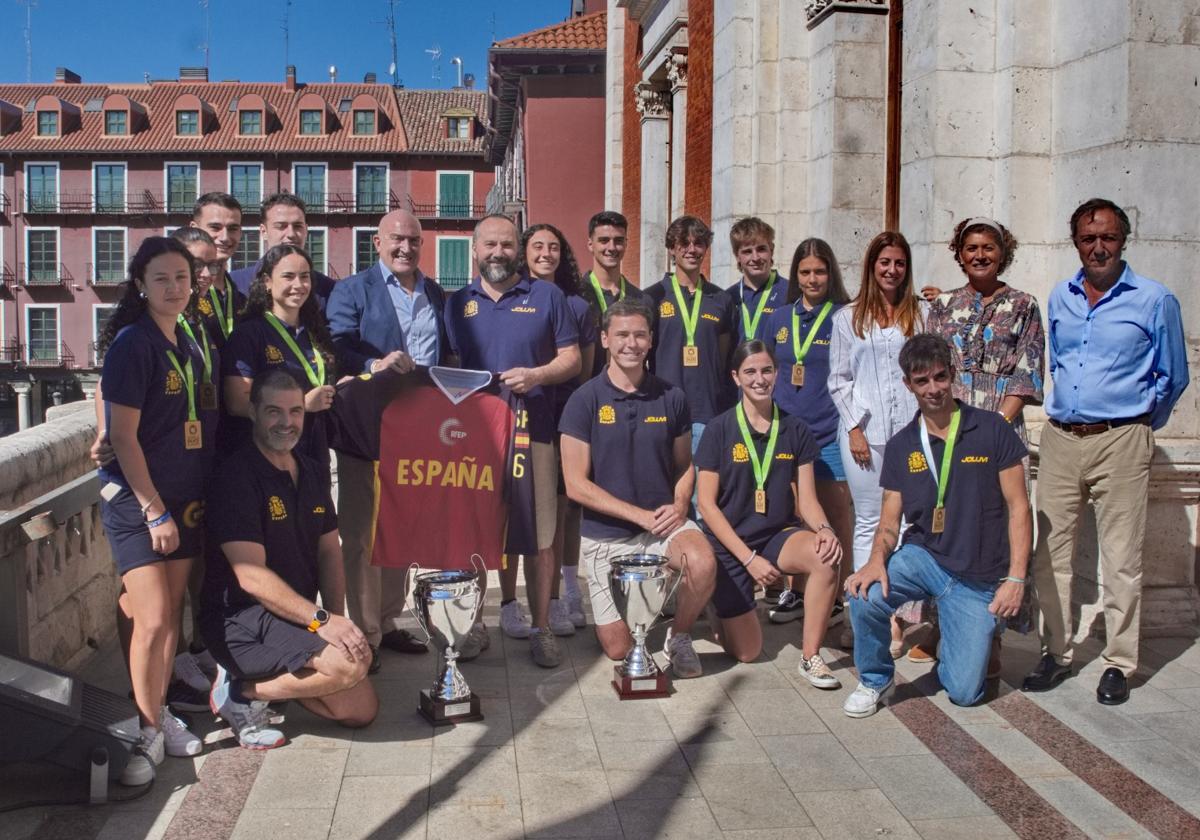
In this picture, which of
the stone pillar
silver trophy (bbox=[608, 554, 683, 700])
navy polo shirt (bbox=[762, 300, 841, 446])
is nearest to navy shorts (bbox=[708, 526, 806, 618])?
silver trophy (bbox=[608, 554, 683, 700])

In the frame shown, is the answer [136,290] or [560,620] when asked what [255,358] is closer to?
[136,290]

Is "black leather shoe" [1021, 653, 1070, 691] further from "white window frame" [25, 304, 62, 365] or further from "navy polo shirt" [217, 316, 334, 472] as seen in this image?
"white window frame" [25, 304, 62, 365]

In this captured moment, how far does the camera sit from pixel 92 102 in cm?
5819

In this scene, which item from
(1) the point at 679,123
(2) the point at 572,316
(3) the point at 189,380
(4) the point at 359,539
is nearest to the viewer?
(3) the point at 189,380

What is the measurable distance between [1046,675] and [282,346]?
361 centimetres

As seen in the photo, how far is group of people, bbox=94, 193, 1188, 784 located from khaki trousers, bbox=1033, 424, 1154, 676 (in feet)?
0.04

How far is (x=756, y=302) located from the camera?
22.4 ft

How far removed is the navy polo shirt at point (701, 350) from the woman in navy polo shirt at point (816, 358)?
0.35 meters

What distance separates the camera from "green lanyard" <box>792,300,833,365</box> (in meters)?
6.40

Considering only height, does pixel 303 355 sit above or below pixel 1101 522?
above

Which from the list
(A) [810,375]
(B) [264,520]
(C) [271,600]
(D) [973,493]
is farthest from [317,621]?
(A) [810,375]

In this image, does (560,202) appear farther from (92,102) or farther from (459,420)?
(92,102)

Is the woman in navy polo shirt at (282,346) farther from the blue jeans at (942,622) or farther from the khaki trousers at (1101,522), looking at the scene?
the khaki trousers at (1101,522)

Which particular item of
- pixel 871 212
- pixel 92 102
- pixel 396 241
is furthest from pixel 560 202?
pixel 92 102
